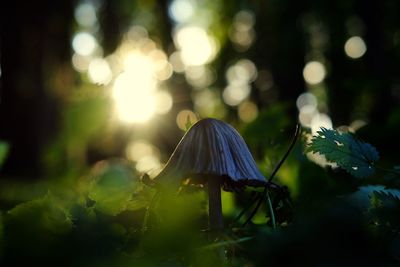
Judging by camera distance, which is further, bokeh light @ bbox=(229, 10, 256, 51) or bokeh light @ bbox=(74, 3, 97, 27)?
bokeh light @ bbox=(229, 10, 256, 51)

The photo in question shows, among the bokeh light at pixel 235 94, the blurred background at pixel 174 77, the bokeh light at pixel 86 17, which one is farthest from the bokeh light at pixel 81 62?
the bokeh light at pixel 235 94

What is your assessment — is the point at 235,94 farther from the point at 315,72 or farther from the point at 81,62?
the point at 81,62

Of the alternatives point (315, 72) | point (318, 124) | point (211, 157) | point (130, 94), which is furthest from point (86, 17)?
point (211, 157)

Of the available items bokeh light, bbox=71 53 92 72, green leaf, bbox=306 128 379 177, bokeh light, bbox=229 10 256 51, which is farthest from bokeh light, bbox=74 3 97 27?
green leaf, bbox=306 128 379 177

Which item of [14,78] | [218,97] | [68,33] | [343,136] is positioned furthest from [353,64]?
[218,97]

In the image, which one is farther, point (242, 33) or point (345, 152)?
point (242, 33)

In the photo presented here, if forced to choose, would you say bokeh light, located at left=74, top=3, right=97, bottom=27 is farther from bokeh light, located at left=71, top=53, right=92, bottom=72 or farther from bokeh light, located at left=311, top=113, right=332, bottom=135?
bokeh light, located at left=311, top=113, right=332, bottom=135
